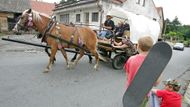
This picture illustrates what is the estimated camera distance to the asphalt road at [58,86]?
15.3ft

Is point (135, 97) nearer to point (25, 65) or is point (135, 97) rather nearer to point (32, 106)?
point (32, 106)

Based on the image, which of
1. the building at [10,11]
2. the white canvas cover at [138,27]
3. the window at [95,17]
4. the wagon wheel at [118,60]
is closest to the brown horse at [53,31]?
the wagon wheel at [118,60]

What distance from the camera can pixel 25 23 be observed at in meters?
6.53

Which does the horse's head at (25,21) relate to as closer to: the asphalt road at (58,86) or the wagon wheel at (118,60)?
the asphalt road at (58,86)

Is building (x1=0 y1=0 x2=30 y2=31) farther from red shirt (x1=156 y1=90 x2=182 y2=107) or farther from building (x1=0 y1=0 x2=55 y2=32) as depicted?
red shirt (x1=156 y1=90 x2=182 y2=107)

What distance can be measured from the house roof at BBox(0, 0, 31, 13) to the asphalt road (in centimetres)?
2248

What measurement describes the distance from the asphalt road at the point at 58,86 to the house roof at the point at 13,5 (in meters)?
22.5

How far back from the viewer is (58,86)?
18.4 feet

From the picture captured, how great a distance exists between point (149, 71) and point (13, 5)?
100 ft

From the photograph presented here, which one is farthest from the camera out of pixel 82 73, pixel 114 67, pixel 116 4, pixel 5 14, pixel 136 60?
pixel 5 14

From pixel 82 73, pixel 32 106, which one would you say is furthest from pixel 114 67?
pixel 32 106

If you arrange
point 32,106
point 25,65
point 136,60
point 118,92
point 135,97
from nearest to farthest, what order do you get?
1. point 135,97
2. point 136,60
3. point 32,106
4. point 118,92
5. point 25,65

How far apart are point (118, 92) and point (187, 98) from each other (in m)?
1.76

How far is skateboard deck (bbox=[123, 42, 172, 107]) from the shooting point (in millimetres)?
2506
